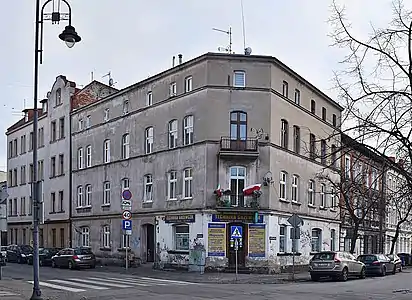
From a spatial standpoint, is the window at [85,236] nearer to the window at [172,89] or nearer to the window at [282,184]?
the window at [172,89]

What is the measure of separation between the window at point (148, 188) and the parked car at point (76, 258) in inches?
206

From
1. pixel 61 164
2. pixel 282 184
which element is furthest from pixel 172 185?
pixel 61 164

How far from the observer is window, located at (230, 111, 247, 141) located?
3678 centimetres

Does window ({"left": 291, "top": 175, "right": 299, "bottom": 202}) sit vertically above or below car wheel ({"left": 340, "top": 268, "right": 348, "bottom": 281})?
above

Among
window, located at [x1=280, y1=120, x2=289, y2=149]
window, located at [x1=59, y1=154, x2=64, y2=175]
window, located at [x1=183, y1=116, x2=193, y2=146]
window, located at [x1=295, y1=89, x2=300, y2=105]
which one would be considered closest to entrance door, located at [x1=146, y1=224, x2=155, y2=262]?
window, located at [x1=183, y1=116, x2=193, y2=146]

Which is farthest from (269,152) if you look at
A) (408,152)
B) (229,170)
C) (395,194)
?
(408,152)

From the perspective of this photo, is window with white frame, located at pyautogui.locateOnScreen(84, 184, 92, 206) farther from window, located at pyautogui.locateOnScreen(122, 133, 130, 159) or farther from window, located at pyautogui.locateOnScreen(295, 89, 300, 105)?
window, located at pyautogui.locateOnScreen(295, 89, 300, 105)

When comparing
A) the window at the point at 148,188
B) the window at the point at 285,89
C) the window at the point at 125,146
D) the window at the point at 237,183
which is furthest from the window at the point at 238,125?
the window at the point at 125,146

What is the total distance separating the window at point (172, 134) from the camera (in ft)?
129

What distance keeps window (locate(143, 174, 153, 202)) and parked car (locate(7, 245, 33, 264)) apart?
41.6 feet

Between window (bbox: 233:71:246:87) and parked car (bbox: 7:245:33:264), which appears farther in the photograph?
parked car (bbox: 7:245:33:264)

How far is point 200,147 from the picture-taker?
36.7 m

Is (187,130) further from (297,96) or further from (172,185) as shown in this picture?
(297,96)

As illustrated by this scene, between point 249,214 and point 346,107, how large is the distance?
21.2 metres
